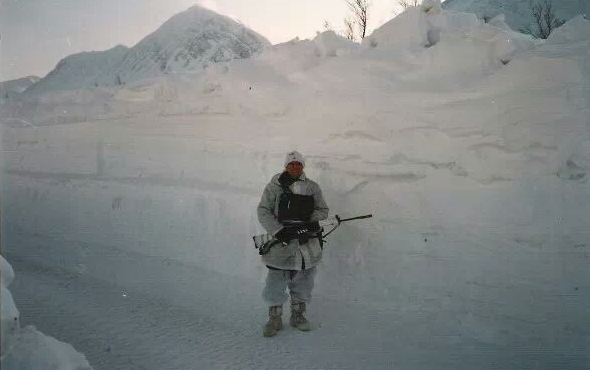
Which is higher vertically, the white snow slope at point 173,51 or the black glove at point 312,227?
the white snow slope at point 173,51

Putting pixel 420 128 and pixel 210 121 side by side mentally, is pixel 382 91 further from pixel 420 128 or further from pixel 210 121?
pixel 210 121

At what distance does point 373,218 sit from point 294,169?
1024mm

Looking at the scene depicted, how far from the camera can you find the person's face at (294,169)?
10.7 feet

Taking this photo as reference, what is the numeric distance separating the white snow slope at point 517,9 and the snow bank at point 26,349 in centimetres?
1642

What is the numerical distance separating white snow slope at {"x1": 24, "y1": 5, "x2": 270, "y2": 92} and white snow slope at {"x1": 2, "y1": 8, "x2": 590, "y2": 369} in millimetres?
11149

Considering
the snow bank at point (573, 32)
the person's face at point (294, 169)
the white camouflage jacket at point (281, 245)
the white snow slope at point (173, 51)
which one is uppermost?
the white snow slope at point (173, 51)

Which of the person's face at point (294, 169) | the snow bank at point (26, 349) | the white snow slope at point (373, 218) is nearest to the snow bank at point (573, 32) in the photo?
the white snow slope at point (373, 218)

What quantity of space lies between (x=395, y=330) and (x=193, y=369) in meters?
1.51

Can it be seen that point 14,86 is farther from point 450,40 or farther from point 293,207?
point 450,40

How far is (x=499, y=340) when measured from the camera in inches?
119

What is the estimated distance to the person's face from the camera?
3264 mm

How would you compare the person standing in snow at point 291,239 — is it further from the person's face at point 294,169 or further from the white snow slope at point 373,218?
the white snow slope at point 373,218

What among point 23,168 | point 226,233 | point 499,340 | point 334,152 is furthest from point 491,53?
point 23,168

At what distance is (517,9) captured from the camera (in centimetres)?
1795
